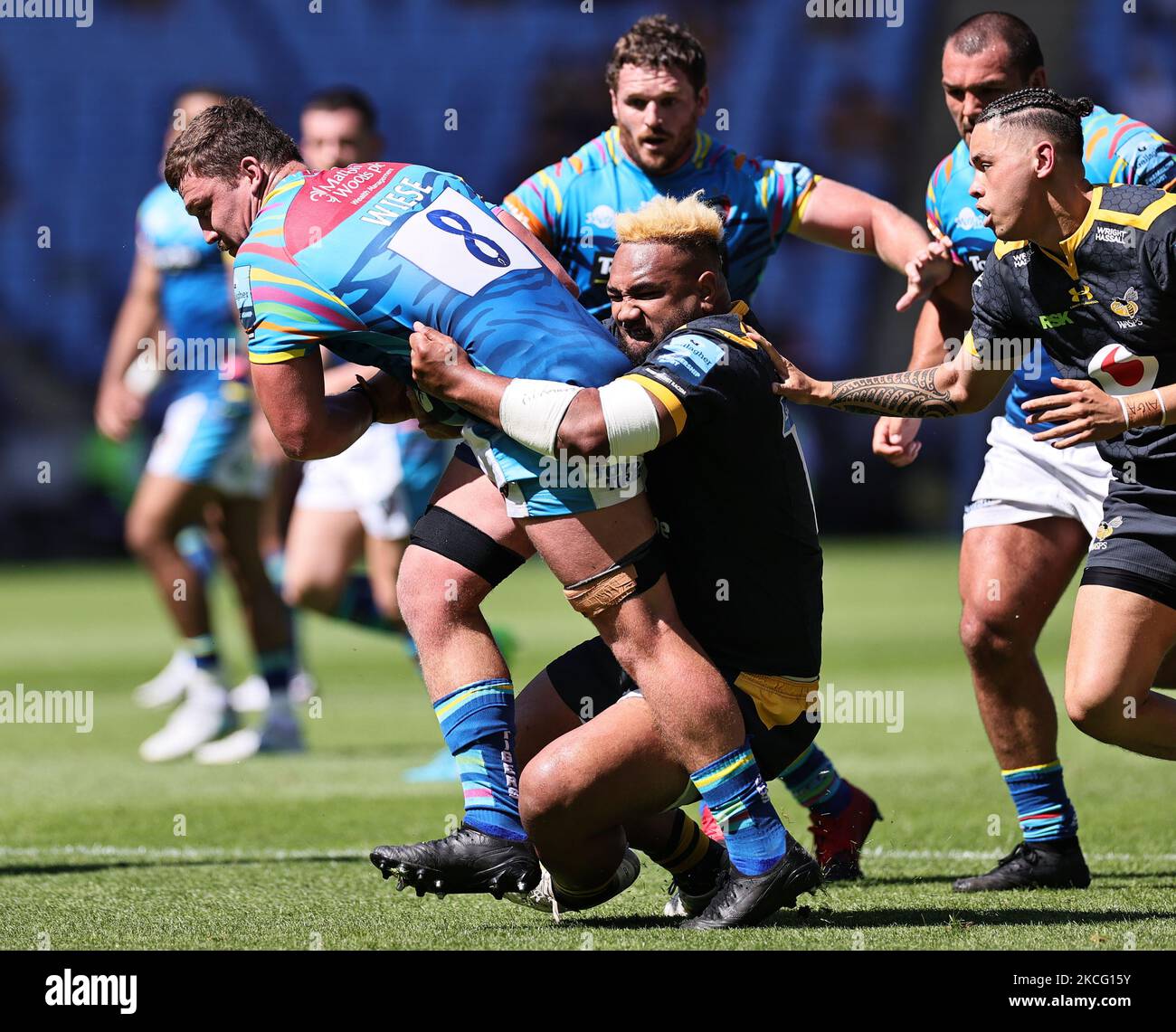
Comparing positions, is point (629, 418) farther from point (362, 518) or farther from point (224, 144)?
point (362, 518)

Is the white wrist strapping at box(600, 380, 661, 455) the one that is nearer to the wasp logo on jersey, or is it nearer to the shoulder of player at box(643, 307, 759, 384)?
the shoulder of player at box(643, 307, 759, 384)

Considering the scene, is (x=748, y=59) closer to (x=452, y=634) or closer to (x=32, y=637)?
(x=32, y=637)

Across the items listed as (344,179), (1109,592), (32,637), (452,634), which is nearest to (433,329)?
(344,179)

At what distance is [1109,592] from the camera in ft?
16.5

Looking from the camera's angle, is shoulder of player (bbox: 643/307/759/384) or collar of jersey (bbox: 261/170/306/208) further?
collar of jersey (bbox: 261/170/306/208)

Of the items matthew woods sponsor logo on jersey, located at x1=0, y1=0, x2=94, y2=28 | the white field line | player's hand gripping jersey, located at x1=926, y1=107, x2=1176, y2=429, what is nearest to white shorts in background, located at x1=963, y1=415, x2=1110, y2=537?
player's hand gripping jersey, located at x1=926, y1=107, x2=1176, y2=429

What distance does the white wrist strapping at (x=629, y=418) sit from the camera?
436 centimetres

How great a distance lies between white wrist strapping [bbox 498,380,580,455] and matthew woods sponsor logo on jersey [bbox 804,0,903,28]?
18609 millimetres

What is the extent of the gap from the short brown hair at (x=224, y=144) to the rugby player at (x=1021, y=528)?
2028 millimetres

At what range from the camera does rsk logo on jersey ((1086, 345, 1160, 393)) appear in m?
4.86

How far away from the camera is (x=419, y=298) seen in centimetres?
461

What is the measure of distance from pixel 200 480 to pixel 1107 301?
5.34m

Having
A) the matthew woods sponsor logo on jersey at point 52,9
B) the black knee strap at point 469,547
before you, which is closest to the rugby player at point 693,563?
the black knee strap at point 469,547

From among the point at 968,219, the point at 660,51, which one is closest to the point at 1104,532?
the point at 968,219
